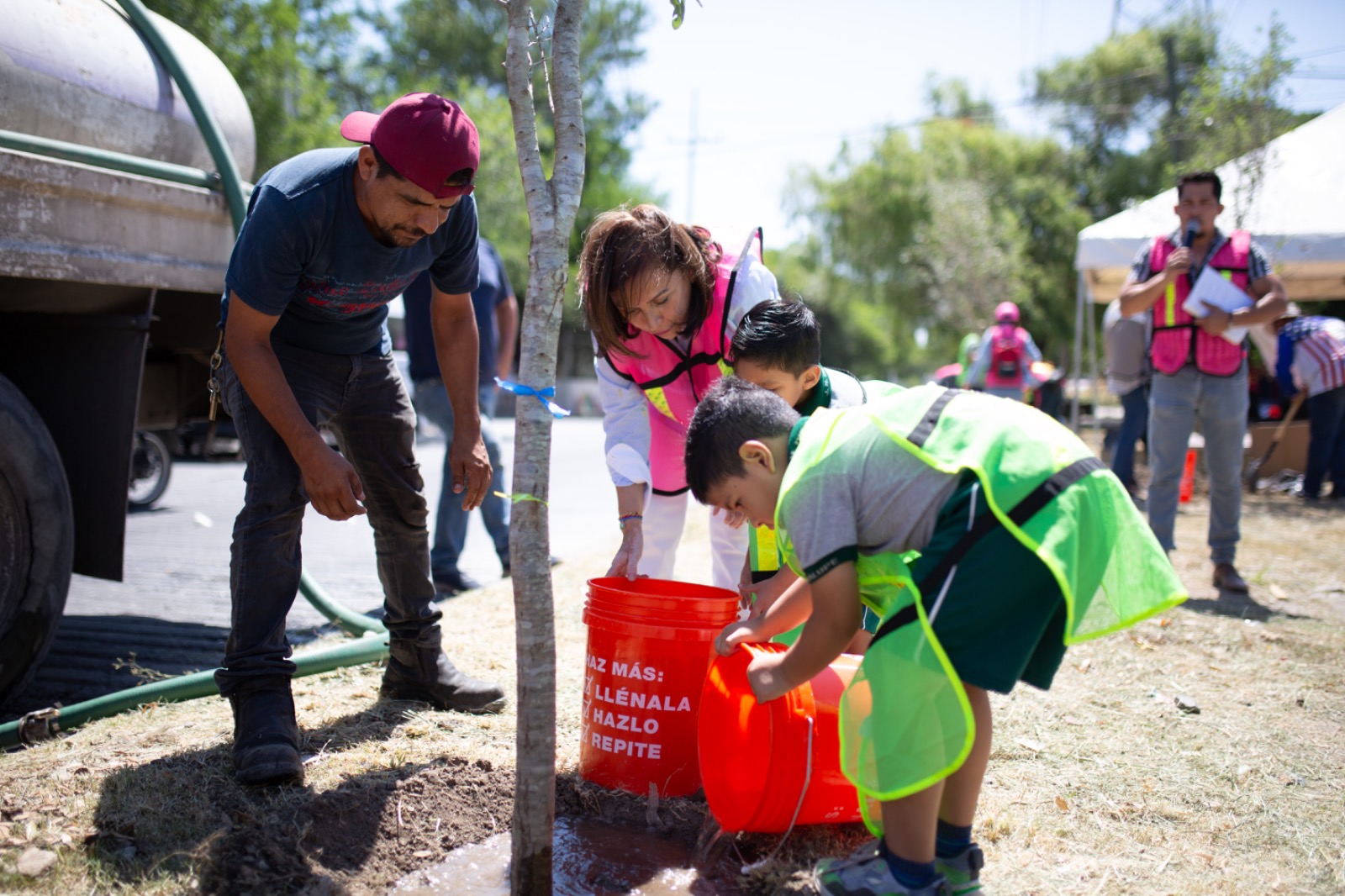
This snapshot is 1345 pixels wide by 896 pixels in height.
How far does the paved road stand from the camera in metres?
3.87

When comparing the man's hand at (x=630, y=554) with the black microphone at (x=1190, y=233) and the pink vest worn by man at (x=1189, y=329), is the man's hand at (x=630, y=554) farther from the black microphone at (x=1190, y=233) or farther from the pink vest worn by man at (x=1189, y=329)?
the black microphone at (x=1190, y=233)

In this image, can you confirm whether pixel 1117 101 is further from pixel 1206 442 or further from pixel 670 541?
pixel 670 541

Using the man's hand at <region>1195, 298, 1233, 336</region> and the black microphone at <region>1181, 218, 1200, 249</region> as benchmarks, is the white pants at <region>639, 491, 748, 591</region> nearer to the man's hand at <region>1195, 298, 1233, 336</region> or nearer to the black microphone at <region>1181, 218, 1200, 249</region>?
the man's hand at <region>1195, 298, 1233, 336</region>

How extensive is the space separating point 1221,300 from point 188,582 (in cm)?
559

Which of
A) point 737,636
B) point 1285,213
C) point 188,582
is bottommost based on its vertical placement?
point 188,582

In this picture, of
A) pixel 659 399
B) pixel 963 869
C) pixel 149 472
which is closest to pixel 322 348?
pixel 659 399

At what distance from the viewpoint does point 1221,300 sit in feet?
16.6

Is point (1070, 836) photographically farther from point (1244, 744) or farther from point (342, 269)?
point (342, 269)

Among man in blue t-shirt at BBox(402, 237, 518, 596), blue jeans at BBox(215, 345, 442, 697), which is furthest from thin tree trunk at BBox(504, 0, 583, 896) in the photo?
man in blue t-shirt at BBox(402, 237, 518, 596)

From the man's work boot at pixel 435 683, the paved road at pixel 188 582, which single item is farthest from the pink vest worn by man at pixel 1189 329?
the man's work boot at pixel 435 683

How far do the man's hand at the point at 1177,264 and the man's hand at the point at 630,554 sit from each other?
11.6 feet

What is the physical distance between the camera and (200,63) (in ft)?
13.2

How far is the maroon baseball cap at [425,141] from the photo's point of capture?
2465 mm

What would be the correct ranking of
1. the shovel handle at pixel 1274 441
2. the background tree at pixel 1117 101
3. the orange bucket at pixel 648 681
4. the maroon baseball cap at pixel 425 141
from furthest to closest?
the background tree at pixel 1117 101 < the shovel handle at pixel 1274 441 < the orange bucket at pixel 648 681 < the maroon baseball cap at pixel 425 141
